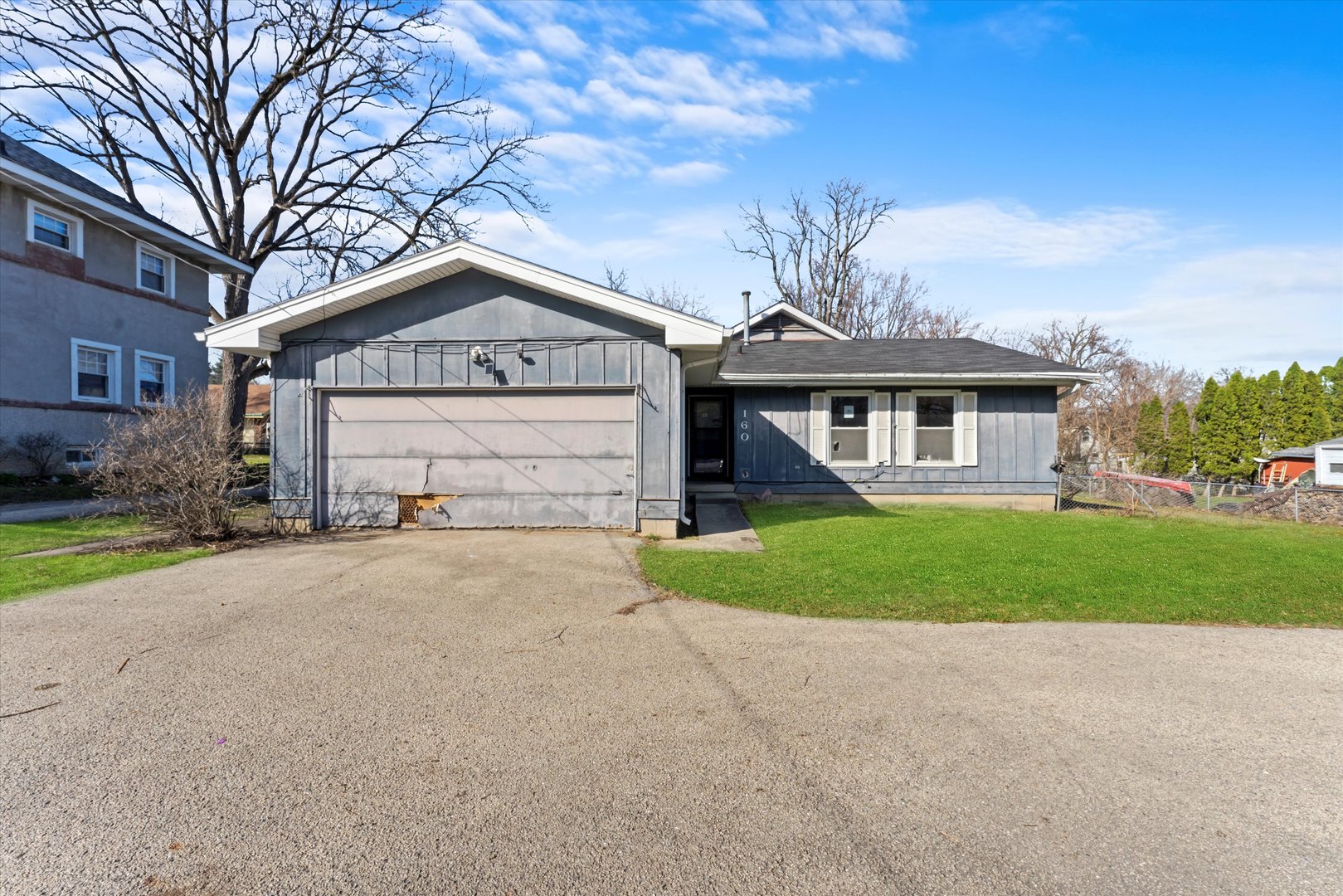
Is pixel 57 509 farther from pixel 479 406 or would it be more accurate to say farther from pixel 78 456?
pixel 479 406

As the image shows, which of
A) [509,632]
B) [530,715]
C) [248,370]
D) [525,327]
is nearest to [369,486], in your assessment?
[525,327]

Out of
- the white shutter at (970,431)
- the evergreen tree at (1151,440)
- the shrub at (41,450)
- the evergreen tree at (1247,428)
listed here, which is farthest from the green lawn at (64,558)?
the evergreen tree at (1247,428)

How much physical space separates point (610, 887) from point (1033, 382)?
45.2 ft

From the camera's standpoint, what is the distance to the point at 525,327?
10.1 metres

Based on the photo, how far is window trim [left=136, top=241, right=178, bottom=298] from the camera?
59.7ft

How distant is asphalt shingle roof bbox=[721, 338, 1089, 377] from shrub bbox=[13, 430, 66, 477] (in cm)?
1535

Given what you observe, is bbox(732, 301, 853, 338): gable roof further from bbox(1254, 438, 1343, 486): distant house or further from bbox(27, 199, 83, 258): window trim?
bbox(27, 199, 83, 258): window trim

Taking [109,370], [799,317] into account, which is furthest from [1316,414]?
[109,370]

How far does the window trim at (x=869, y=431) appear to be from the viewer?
45.6 feet

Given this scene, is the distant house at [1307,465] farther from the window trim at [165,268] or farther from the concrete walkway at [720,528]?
the window trim at [165,268]

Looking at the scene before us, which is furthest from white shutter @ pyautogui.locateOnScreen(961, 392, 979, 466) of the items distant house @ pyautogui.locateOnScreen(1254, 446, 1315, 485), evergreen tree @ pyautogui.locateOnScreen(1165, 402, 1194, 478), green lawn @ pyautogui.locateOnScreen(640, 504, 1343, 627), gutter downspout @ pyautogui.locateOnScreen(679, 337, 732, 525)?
evergreen tree @ pyautogui.locateOnScreen(1165, 402, 1194, 478)

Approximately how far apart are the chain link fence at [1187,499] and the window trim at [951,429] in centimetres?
221

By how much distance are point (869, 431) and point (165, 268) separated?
19717 millimetres

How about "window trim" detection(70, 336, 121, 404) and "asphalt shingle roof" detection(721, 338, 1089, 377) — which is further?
"window trim" detection(70, 336, 121, 404)
